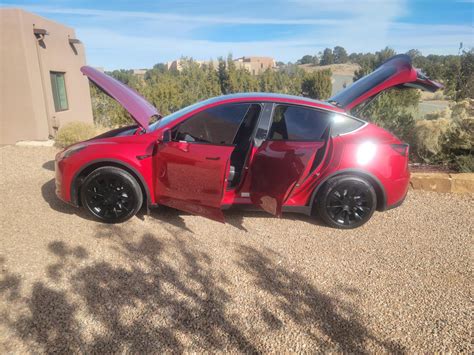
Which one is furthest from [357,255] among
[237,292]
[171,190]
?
[171,190]

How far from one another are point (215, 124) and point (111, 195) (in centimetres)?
145

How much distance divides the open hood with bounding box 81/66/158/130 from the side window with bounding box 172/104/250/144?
506 mm

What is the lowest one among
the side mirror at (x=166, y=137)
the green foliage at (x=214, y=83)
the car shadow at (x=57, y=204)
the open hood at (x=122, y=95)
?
the car shadow at (x=57, y=204)

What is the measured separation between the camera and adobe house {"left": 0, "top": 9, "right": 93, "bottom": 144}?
8.29 meters

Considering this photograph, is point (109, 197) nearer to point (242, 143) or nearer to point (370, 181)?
point (242, 143)

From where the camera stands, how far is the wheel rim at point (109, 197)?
12.1 feet

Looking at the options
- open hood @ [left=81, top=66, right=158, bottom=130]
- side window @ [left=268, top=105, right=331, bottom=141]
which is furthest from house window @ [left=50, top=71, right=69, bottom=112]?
side window @ [left=268, top=105, right=331, bottom=141]

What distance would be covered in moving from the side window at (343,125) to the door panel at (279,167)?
26cm

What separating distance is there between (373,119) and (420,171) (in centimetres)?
193

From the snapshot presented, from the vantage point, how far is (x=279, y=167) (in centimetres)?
352

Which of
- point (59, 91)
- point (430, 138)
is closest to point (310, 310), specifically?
point (430, 138)

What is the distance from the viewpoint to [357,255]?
337 centimetres

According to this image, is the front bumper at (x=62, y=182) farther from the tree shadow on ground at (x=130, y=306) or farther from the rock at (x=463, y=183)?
the rock at (x=463, y=183)

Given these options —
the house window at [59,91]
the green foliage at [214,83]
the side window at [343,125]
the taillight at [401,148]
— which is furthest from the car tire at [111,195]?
the green foliage at [214,83]
